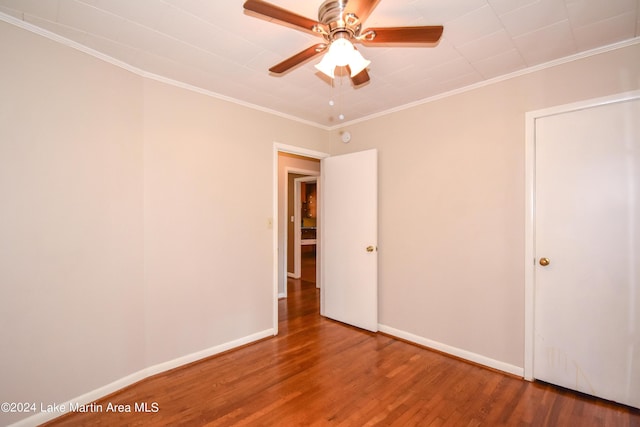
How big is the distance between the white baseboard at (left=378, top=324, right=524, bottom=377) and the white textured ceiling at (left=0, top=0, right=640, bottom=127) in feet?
8.15

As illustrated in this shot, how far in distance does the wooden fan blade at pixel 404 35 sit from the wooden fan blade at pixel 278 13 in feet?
0.95

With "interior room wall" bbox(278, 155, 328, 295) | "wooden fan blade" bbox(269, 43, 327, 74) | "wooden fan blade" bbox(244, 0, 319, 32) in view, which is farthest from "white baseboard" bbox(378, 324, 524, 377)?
"wooden fan blade" bbox(244, 0, 319, 32)

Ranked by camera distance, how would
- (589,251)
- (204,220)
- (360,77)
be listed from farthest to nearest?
(204,220), (589,251), (360,77)

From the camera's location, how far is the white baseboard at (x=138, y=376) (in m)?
1.88

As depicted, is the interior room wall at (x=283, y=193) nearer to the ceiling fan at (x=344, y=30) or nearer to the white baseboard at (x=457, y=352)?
the white baseboard at (x=457, y=352)

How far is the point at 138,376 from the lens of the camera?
7.80 feet

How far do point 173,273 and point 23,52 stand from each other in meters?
1.80

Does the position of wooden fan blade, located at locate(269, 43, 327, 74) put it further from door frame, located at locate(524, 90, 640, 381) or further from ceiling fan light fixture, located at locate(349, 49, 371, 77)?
door frame, located at locate(524, 90, 640, 381)

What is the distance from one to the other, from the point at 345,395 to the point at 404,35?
2395 mm

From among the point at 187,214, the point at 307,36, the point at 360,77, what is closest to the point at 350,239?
the point at 187,214

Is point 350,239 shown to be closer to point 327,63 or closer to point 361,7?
point 327,63

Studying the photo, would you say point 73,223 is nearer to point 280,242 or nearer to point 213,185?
point 213,185

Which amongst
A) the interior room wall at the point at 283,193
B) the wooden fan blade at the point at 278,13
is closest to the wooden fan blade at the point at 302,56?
the wooden fan blade at the point at 278,13

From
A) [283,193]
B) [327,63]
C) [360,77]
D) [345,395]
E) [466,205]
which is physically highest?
[360,77]
